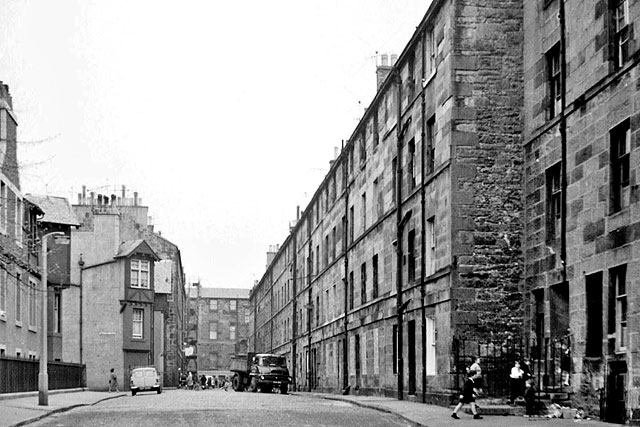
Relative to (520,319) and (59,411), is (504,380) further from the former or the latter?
(59,411)

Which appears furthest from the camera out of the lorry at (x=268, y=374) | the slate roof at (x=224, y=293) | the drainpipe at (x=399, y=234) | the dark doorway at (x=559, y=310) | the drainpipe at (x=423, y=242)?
Answer: the slate roof at (x=224, y=293)

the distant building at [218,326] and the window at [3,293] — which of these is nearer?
the window at [3,293]

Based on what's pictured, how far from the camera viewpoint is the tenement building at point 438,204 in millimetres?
27906

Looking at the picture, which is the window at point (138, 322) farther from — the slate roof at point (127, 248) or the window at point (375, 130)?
the window at point (375, 130)

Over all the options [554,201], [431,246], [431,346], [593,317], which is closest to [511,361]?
[431,346]

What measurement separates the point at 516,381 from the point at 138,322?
4380cm

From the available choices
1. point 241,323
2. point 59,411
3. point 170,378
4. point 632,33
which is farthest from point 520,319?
point 241,323

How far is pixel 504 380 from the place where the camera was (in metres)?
26.8

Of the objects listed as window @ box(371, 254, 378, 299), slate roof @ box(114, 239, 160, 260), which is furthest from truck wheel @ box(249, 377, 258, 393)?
window @ box(371, 254, 378, 299)

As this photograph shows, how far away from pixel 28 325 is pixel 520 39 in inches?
989

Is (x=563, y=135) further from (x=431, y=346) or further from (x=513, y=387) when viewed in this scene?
(x=431, y=346)

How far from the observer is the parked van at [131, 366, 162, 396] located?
175 feet

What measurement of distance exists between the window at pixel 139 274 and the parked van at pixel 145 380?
39.7 ft

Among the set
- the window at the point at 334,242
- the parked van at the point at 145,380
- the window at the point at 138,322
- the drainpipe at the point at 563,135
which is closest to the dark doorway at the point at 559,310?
the drainpipe at the point at 563,135
